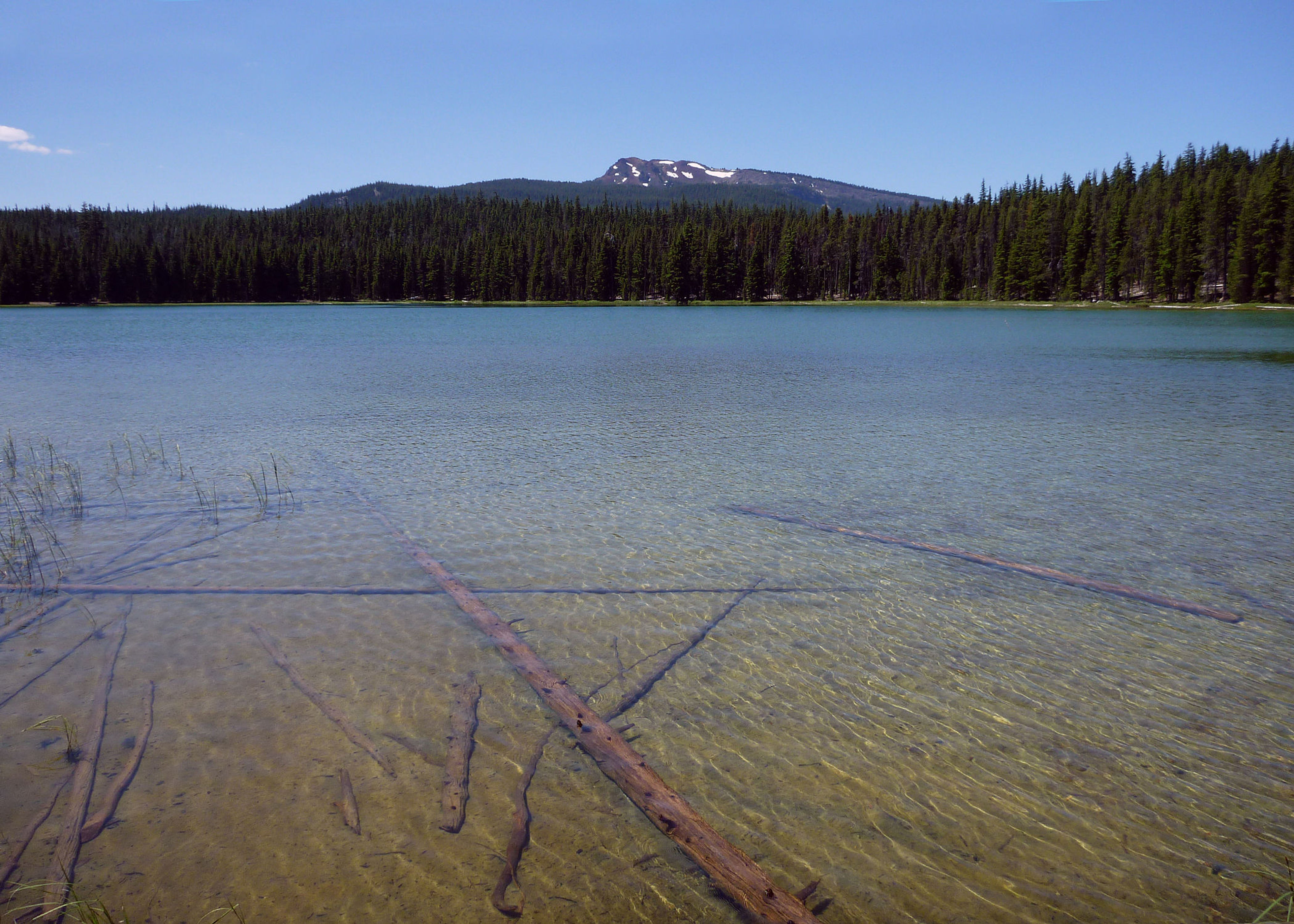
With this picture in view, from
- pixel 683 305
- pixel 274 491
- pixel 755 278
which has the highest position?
pixel 755 278

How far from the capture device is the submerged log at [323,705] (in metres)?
4.87

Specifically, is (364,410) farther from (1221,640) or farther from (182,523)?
(1221,640)

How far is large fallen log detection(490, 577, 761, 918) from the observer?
3735mm

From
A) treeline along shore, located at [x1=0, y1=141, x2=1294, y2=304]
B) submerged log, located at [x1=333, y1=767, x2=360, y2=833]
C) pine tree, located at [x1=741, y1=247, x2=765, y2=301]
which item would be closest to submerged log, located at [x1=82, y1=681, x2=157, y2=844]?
submerged log, located at [x1=333, y1=767, x2=360, y2=833]

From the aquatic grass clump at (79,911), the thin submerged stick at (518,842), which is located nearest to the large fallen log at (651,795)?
the thin submerged stick at (518,842)

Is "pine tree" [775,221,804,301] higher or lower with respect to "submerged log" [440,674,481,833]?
higher

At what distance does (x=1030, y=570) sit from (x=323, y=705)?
23.0 ft

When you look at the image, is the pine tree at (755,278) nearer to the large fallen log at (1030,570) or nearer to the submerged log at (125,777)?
the large fallen log at (1030,570)

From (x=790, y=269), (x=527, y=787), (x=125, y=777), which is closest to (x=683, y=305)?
(x=790, y=269)

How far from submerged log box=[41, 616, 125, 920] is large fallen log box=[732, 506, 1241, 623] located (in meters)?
7.19

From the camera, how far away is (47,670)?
598 cm

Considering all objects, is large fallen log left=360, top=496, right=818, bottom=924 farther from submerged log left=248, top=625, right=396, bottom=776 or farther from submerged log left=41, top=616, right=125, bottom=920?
submerged log left=41, top=616, right=125, bottom=920

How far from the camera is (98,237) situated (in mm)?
147500

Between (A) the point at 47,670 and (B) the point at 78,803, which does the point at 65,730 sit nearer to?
(B) the point at 78,803
